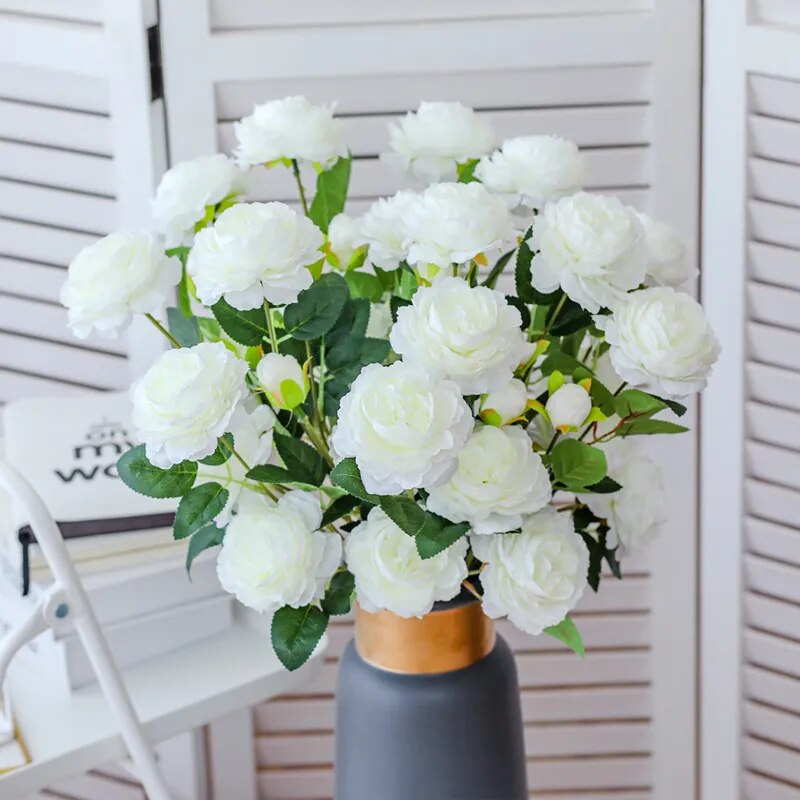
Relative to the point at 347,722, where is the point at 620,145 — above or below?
above

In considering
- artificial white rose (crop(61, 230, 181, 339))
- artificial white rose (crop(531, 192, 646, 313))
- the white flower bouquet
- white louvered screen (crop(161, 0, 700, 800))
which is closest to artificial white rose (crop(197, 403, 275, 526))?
the white flower bouquet

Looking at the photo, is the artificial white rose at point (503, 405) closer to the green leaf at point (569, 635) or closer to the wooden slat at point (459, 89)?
the green leaf at point (569, 635)

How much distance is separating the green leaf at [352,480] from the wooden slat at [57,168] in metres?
0.65

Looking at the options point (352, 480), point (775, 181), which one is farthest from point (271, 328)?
point (775, 181)

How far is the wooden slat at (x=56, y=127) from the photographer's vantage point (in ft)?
4.36

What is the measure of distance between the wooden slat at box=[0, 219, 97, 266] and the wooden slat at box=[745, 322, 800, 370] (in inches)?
27.8

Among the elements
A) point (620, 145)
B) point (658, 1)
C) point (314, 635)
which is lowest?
point (314, 635)

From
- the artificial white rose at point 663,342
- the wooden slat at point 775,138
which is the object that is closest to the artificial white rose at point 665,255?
the artificial white rose at point 663,342

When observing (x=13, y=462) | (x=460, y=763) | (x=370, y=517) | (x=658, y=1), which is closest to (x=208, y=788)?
(x=13, y=462)

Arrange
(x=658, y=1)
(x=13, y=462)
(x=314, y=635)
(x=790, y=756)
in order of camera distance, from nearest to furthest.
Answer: (x=314, y=635) → (x=13, y=462) → (x=658, y=1) → (x=790, y=756)

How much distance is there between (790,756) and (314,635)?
0.77m

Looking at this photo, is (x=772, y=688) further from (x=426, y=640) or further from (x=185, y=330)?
(x=185, y=330)

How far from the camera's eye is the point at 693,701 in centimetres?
147

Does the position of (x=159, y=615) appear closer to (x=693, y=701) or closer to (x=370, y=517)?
(x=370, y=517)
